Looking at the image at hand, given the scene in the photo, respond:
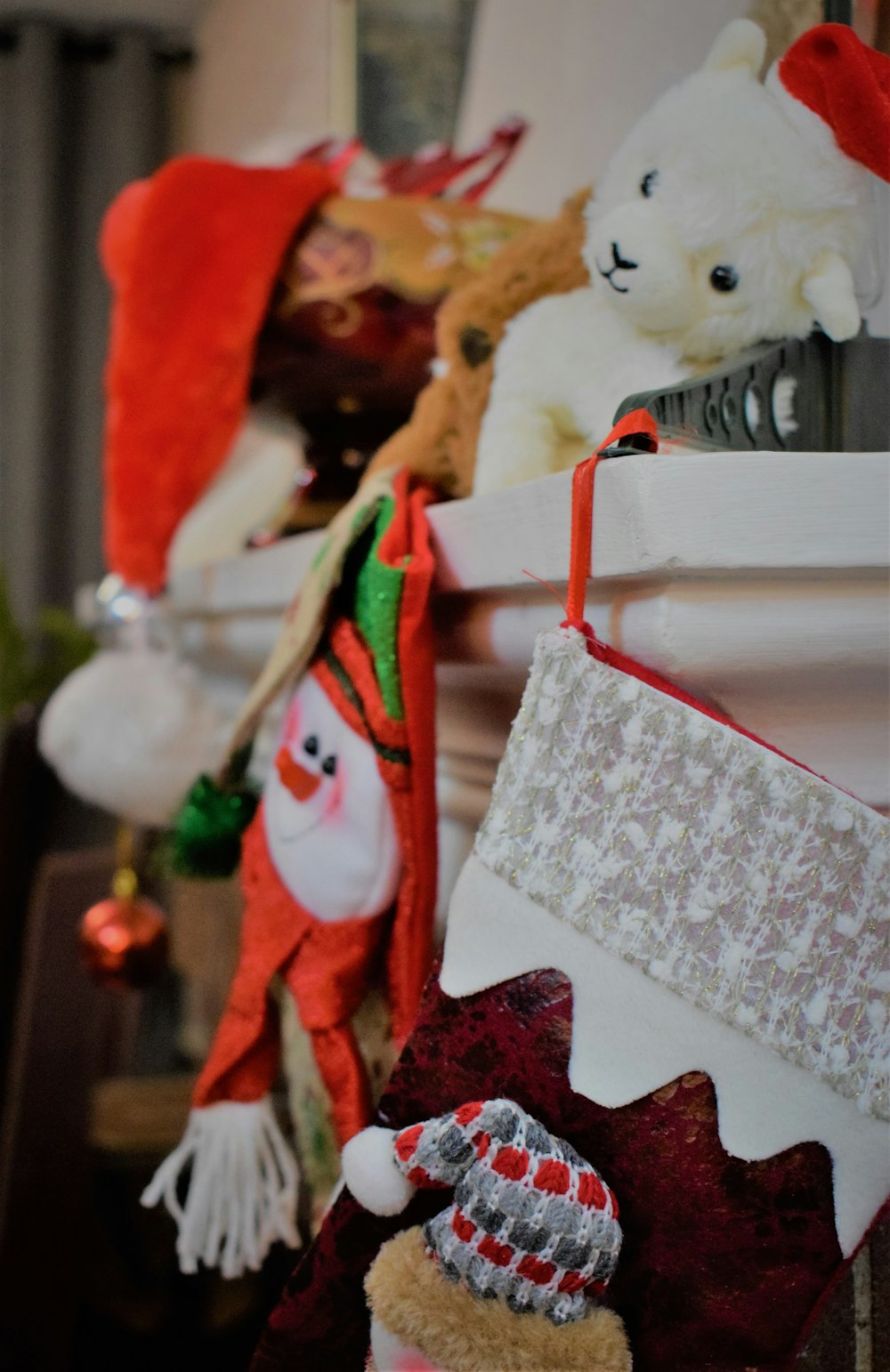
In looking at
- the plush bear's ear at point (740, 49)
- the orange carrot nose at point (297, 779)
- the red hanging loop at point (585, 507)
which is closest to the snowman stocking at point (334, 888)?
the orange carrot nose at point (297, 779)

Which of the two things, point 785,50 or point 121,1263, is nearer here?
point 785,50

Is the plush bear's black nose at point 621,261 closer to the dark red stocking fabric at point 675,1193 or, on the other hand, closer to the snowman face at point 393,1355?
the dark red stocking fabric at point 675,1193

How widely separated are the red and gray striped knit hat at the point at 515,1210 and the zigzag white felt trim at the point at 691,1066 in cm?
3

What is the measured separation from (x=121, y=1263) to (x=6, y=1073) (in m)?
0.41

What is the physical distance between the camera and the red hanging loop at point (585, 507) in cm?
39

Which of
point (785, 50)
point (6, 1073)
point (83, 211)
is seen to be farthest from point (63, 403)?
point (785, 50)

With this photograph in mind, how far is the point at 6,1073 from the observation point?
1.50 meters

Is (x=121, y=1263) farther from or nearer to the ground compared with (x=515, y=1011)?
nearer to the ground

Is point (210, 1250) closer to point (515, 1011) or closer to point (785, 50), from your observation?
point (515, 1011)

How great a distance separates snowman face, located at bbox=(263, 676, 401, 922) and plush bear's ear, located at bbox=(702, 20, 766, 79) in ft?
1.03

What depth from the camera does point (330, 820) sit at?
1.73 feet

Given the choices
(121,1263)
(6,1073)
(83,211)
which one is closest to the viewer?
(121,1263)

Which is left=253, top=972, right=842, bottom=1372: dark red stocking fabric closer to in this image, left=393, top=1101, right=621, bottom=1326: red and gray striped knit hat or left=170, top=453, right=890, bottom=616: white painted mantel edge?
left=393, top=1101, right=621, bottom=1326: red and gray striped knit hat

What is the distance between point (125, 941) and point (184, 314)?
2.22 ft
